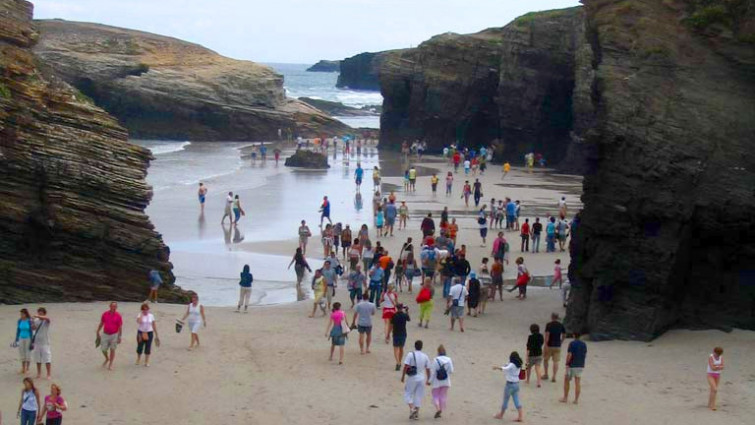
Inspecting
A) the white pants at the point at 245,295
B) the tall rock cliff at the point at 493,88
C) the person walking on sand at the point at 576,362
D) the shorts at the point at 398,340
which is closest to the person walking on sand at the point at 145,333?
the shorts at the point at 398,340

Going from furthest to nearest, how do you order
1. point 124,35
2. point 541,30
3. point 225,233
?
point 124,35
point 541,30
point 225,233

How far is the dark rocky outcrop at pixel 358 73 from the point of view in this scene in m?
167

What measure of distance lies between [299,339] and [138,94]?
54.3 metres

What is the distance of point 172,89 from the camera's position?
73.4 meters

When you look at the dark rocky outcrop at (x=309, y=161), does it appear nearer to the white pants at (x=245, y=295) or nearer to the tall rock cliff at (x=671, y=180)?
the white pants at (x=245, y=295)

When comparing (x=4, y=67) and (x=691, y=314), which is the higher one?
(x=4, y=67)

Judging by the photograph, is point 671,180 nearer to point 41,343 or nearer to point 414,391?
point 414,391

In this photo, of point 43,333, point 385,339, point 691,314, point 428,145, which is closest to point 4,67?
point 43,333

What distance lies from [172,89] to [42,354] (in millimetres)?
57274

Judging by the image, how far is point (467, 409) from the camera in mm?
16703

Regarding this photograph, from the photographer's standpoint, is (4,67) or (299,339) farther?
(4,67)

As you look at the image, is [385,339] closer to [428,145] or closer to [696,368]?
[696,368]

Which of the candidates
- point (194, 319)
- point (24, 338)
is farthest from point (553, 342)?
point (24, 338)

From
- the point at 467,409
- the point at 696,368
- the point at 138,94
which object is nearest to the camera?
the point at 467,409
